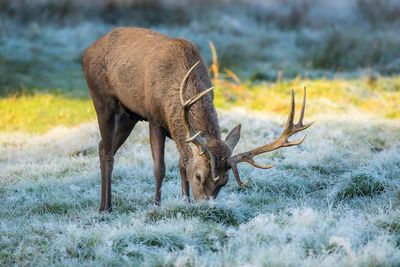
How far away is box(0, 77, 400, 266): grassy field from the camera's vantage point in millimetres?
5582

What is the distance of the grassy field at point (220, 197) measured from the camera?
5582 mm

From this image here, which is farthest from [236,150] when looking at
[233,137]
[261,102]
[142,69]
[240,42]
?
[240,42]

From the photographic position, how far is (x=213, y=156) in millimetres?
6473

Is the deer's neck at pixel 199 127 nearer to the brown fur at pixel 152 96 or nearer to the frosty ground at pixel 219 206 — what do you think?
the brown fur at pixel 152 96

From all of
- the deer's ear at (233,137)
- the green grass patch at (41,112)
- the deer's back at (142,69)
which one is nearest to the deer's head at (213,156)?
the deer's ear at (233,137)

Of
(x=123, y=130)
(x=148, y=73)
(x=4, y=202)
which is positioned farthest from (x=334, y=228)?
(x=4, y=202)

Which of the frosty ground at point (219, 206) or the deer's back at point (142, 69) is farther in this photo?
the deer's back at point (142, 69)

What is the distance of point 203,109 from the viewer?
6.89 metres

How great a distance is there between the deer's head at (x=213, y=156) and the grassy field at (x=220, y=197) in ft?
0.65

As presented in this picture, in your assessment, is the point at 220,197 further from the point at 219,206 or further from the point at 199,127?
the point at 199,127

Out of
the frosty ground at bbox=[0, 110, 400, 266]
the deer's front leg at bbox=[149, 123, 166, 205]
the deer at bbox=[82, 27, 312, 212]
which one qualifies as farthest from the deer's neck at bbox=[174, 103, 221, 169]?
the frosty ground at bbox=[0, 110, 400, 266]

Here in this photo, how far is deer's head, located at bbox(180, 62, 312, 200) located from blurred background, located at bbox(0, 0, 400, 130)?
20.0 feet

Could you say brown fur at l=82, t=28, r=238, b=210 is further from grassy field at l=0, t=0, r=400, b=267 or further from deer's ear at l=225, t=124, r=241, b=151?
grassy field at l=0, t=0, r=400, b=267

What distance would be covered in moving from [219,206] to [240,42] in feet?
44.1
